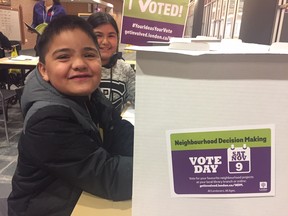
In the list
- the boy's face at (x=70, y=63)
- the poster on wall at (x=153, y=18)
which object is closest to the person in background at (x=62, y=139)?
the boy's face at (x=70, y=63)

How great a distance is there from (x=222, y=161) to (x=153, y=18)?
125 cm

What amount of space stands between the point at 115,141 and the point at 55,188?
1.01ft

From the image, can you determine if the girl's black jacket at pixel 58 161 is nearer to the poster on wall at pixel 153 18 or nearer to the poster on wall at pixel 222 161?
the poster on wall at pixel 222 161

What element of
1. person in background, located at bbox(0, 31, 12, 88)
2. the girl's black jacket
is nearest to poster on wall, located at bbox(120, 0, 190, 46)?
the girl's black jacket

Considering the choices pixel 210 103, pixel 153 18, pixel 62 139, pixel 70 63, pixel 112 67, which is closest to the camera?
pixel 210 103

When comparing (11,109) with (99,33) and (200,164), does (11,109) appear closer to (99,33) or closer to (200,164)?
(99,33)

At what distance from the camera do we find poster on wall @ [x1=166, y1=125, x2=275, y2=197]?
468 millimetres

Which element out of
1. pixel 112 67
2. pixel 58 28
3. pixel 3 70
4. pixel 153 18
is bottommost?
pixel 3 70

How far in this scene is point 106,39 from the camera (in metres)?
1.66

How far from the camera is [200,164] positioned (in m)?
0.49

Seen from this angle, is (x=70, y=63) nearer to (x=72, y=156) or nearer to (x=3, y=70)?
(x=72, y=156)

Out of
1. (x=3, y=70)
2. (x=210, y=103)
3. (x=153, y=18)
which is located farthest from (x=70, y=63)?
(x=3, y=70)

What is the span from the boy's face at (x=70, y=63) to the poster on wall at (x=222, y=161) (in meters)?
0.39

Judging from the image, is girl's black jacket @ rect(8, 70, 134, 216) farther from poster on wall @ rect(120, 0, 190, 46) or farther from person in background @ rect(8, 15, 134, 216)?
poster on wall @ rect(120, 0, 190, 46)
